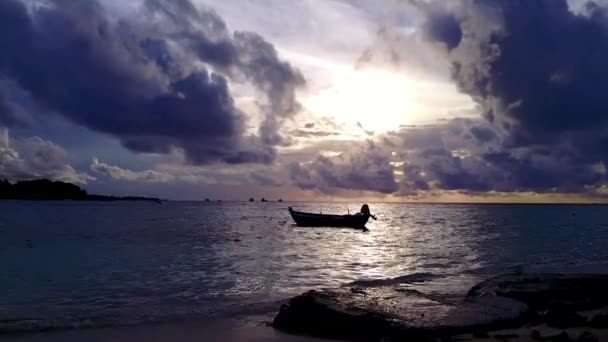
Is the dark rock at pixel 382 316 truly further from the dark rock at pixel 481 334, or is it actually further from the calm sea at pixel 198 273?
the calm sea at pixel 198 273

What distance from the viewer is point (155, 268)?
1116 inches

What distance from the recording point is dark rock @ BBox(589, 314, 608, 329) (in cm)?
1137

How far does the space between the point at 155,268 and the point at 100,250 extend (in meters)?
13.9

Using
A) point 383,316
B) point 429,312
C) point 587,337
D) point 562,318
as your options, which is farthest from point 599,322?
point 383,316

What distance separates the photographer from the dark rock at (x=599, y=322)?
11.4 meters

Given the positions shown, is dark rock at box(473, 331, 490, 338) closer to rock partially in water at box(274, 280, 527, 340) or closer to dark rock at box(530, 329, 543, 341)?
rock partially in water at box(274, 280, 527, 340)

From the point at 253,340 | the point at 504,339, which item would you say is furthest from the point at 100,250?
the point at 504,339

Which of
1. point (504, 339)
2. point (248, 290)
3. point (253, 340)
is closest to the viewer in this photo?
point (504, 339)

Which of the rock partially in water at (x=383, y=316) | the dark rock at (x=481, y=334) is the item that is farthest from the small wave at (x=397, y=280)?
the dark rock at (x=481, y=334)

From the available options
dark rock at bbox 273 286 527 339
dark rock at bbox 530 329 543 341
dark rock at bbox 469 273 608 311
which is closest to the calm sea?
dark rock at bbox 273 286 527 339

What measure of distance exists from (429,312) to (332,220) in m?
63.0

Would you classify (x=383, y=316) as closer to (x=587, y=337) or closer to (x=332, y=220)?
(x=587, y=337)

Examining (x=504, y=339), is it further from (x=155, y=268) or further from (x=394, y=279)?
(x=155, y=268)

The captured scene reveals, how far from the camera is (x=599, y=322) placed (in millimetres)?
11508
